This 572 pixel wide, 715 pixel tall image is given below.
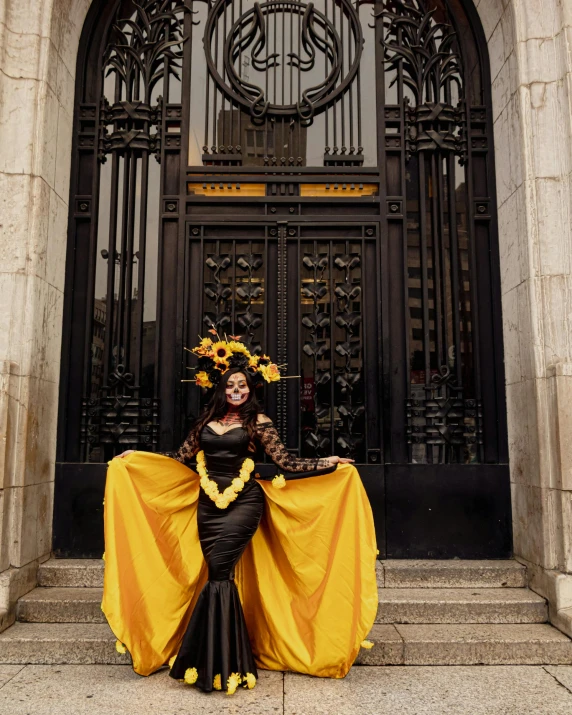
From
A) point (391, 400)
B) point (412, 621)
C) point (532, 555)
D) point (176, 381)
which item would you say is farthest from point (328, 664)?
point (176, 381)

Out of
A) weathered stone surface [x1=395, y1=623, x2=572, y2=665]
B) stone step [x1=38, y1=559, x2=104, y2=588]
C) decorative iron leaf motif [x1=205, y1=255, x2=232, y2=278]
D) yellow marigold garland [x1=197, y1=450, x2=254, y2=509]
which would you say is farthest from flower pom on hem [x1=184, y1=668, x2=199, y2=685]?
decorative iron leaf motif [x1=205, y1=255, x2=232, y2=278]

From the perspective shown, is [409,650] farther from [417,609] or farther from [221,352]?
[221,352]

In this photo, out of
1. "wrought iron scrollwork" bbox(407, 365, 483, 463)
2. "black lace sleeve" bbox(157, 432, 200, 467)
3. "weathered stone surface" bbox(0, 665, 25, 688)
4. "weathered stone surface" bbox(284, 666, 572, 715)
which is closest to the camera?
"weathered stone surface" bbox(284, 666, 572, 715)

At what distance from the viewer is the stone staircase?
4.74 meters

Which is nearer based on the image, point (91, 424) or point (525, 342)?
point (525, 342)

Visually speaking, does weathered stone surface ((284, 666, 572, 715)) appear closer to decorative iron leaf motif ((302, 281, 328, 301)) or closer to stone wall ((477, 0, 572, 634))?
stone wall ((477, 0, 572, 634))

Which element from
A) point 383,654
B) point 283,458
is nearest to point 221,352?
point 283,458

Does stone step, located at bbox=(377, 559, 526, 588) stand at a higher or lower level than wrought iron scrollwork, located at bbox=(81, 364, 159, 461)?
lower

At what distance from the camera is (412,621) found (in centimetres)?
519

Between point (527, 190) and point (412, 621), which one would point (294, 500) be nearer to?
point (412, 621)

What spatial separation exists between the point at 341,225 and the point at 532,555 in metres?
3.62

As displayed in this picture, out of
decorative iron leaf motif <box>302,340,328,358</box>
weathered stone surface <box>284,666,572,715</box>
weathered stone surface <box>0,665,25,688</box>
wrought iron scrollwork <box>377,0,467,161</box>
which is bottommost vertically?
weathered stone surface <box>284,666,572,715</box>

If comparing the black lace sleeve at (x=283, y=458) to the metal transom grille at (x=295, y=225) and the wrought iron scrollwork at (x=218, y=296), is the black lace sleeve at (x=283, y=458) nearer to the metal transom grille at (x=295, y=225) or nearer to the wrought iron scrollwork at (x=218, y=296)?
the metal transom grille at (x=295, y=225)

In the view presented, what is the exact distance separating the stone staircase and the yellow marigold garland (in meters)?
1.44
